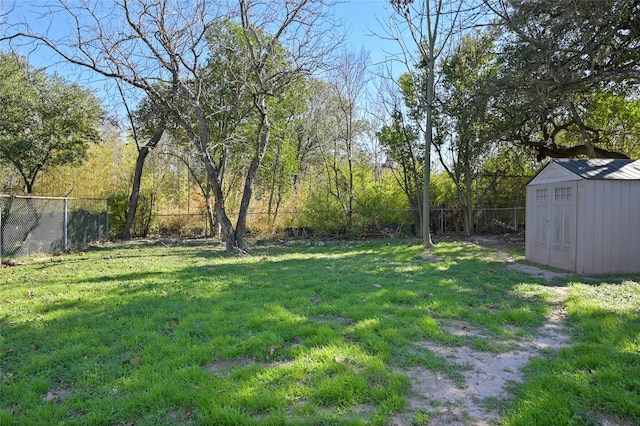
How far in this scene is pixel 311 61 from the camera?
9.52m

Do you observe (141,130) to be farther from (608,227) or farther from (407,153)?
(608,227)

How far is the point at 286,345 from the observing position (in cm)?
336

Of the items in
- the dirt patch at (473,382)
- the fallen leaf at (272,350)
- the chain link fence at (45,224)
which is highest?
the chain link fence at (45,224)

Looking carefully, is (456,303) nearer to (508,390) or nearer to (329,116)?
(508,390)

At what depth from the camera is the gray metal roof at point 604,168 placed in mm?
6949

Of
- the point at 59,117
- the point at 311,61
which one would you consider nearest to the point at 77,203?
the point at 59,117

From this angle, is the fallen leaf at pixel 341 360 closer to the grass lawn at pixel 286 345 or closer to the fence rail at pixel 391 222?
the grass lawn at pixel 286 345

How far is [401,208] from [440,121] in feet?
11.6

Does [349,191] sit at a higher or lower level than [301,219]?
higher

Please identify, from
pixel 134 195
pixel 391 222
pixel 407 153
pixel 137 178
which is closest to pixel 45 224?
pixel 134 195

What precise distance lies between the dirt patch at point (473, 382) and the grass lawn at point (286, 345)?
0.06m

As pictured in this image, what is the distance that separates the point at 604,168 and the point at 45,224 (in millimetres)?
13233

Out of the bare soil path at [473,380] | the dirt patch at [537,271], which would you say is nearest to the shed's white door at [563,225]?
the dirt patch at [537,271]

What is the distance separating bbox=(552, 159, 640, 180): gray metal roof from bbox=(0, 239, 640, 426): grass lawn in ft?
6.37
